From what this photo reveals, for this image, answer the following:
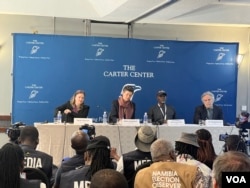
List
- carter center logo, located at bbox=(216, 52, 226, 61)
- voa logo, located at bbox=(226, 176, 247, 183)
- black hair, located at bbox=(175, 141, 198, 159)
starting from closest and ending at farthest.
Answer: voa logo, located at bbox=(226, 176, 247, 183) < black hair, located at bbox=(175, 141, 198, 159) < carter center logo, located at bbox=(216, 52, 226, 61)

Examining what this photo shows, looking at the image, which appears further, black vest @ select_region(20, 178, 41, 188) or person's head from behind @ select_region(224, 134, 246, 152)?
person's head from behind @ select_region(224, 134, 246, 152)

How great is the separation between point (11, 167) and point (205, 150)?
1748mm

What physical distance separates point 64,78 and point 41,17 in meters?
1.37

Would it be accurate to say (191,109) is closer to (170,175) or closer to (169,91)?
(169,91)

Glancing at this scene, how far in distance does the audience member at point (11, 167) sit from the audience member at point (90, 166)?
0.37 metres

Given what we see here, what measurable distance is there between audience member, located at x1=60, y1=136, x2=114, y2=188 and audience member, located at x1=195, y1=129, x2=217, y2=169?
3.10ft

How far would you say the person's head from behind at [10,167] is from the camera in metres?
2.36

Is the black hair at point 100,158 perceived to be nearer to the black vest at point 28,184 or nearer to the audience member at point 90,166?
the audience member at point 90,166

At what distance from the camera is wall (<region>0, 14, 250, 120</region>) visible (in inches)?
317

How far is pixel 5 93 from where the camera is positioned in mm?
8047

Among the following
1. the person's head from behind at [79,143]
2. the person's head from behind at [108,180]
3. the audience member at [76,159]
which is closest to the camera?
the person's head from behind at [108,180]

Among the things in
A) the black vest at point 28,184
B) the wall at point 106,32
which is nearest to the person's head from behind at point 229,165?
the black vest at point 28,184

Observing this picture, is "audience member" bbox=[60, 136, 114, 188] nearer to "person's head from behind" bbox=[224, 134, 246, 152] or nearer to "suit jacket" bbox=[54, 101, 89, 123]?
"person's head from behind" bbox=[224, 134, 246, 152]

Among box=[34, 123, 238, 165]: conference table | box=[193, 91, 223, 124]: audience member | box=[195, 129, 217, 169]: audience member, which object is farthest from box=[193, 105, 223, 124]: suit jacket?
box=[195, 129, 217, 169]: audience member
